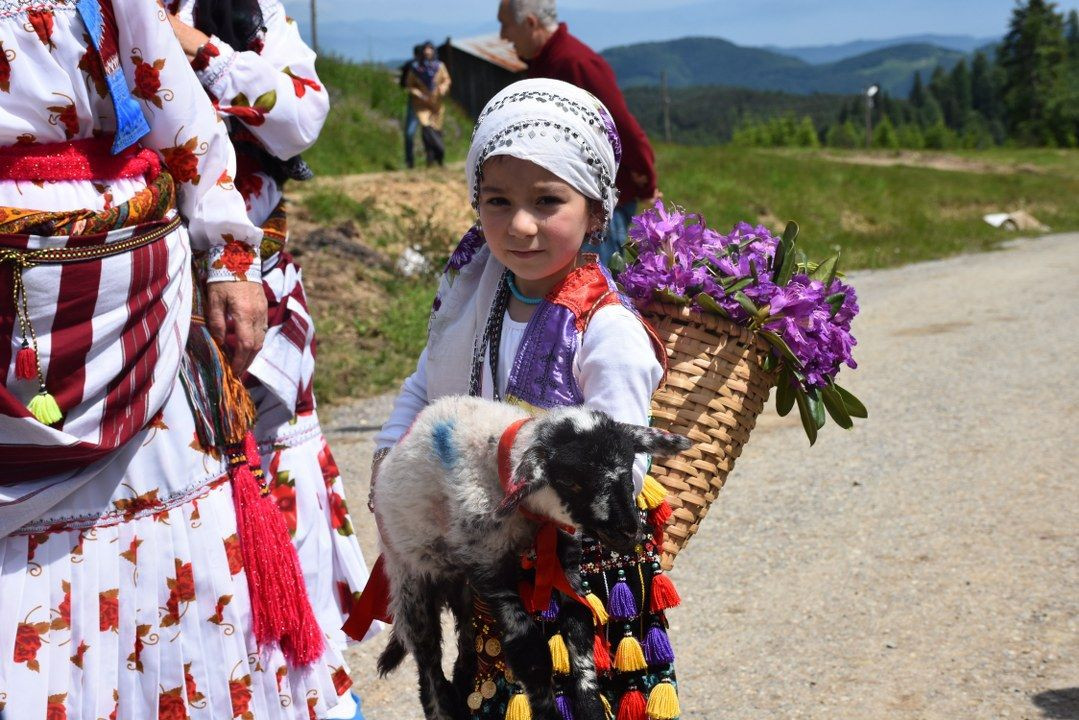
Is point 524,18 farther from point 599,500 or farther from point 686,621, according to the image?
point 599,500

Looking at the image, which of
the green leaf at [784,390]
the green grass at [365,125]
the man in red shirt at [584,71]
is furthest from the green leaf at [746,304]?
the green grass at [365,125]

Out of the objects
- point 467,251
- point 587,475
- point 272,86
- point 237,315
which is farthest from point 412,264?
point 587,475

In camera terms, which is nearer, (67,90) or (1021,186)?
(67,90)

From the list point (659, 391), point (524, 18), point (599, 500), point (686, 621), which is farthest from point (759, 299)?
point (524, 18)

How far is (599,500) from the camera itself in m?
1.75

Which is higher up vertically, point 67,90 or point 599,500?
point 67,90

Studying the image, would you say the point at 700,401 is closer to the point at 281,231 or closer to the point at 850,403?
the point at 850,403

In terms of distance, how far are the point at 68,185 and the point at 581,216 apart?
39.8 inches

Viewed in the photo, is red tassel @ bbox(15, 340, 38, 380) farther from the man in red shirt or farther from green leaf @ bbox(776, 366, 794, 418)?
the man in red shirt

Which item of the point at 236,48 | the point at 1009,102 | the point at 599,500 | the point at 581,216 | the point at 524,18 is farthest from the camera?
the point at 1009,102

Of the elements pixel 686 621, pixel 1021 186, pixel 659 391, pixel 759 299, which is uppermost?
pixel 759 299

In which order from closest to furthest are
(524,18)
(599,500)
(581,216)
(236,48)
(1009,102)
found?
(599,500), (581,216), (236,48), (524,18), (1009,102)

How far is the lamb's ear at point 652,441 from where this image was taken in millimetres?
1822

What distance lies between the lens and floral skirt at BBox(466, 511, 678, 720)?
78.0 inches
